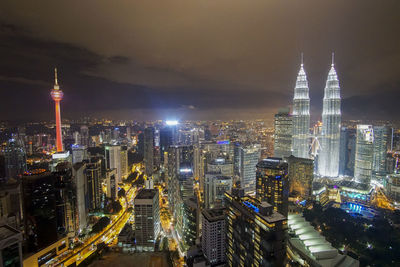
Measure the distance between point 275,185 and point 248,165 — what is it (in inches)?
274

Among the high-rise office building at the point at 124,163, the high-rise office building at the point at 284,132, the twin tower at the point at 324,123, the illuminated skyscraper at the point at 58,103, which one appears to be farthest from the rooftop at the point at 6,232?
the twin tower at the point at 324,123

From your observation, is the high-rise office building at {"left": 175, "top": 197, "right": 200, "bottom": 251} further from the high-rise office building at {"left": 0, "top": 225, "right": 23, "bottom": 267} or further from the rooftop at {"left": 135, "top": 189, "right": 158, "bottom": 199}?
the high-rise office building at {"left": 0, "top": 225, "right": 23, "bottom": 267}

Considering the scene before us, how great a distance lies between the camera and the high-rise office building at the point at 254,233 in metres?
4.52

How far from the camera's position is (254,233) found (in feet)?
16.4

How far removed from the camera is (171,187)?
14641 millimetres

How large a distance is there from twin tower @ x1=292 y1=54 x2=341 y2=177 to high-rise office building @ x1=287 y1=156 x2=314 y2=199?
4294 millimetres

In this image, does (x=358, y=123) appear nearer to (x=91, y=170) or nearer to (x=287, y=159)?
(x=287, y=159)

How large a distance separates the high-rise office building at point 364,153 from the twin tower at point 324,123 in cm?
158

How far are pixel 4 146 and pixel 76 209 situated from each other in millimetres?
4630

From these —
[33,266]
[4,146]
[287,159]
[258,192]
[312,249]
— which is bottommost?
[33,266]

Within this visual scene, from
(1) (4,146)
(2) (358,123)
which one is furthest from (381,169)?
(1) (4,146)

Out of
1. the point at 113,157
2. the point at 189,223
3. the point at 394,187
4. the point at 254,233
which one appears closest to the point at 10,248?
the point at 254,233

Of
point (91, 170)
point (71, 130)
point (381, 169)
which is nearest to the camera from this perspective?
point (91, 170)

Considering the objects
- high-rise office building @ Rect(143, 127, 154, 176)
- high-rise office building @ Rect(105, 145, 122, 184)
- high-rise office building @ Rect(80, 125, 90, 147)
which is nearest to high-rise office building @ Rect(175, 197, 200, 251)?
high-rise office building @ Rect(105, 145, 122, 184)
